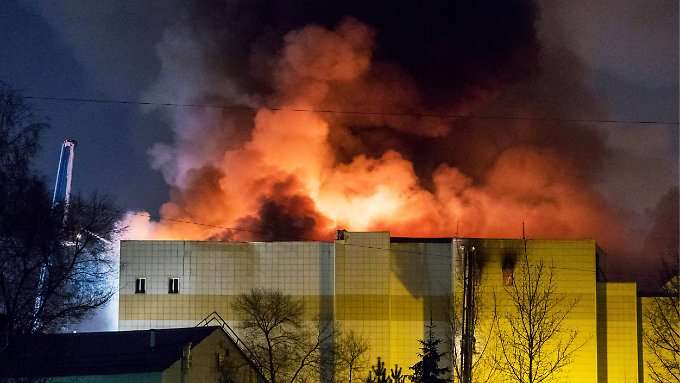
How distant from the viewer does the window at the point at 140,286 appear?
3897 centimetres

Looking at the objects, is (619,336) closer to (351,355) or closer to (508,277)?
(508,277)

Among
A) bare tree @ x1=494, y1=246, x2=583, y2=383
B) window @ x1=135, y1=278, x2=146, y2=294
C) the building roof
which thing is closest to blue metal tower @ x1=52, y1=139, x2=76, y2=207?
window @ x1=135, y1=278, x2=146, y2=294

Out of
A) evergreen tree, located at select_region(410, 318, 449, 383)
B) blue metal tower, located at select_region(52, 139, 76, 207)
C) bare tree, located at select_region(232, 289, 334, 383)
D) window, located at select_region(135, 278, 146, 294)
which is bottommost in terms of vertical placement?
evergreen tree, located at select_region(410, 318, 449, 383)

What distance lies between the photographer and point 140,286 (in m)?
39.0

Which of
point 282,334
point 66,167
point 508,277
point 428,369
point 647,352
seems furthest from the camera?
point 66,167

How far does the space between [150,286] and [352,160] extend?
1613cm

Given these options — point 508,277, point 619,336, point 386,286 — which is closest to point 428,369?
point 386,286

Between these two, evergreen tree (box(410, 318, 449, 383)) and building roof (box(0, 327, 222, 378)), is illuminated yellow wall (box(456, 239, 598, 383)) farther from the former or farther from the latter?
building roof (box(0, 327, 222, 378))

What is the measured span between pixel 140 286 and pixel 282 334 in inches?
272

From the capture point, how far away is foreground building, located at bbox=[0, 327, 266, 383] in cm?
2312

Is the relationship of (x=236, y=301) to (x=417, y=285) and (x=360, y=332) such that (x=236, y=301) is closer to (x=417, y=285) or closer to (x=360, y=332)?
(x=360, y=332)

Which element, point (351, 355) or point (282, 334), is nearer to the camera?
point (351, 355)

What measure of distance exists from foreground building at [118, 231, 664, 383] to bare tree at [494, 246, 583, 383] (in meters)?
0.27

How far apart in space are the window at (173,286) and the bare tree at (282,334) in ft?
9.14
